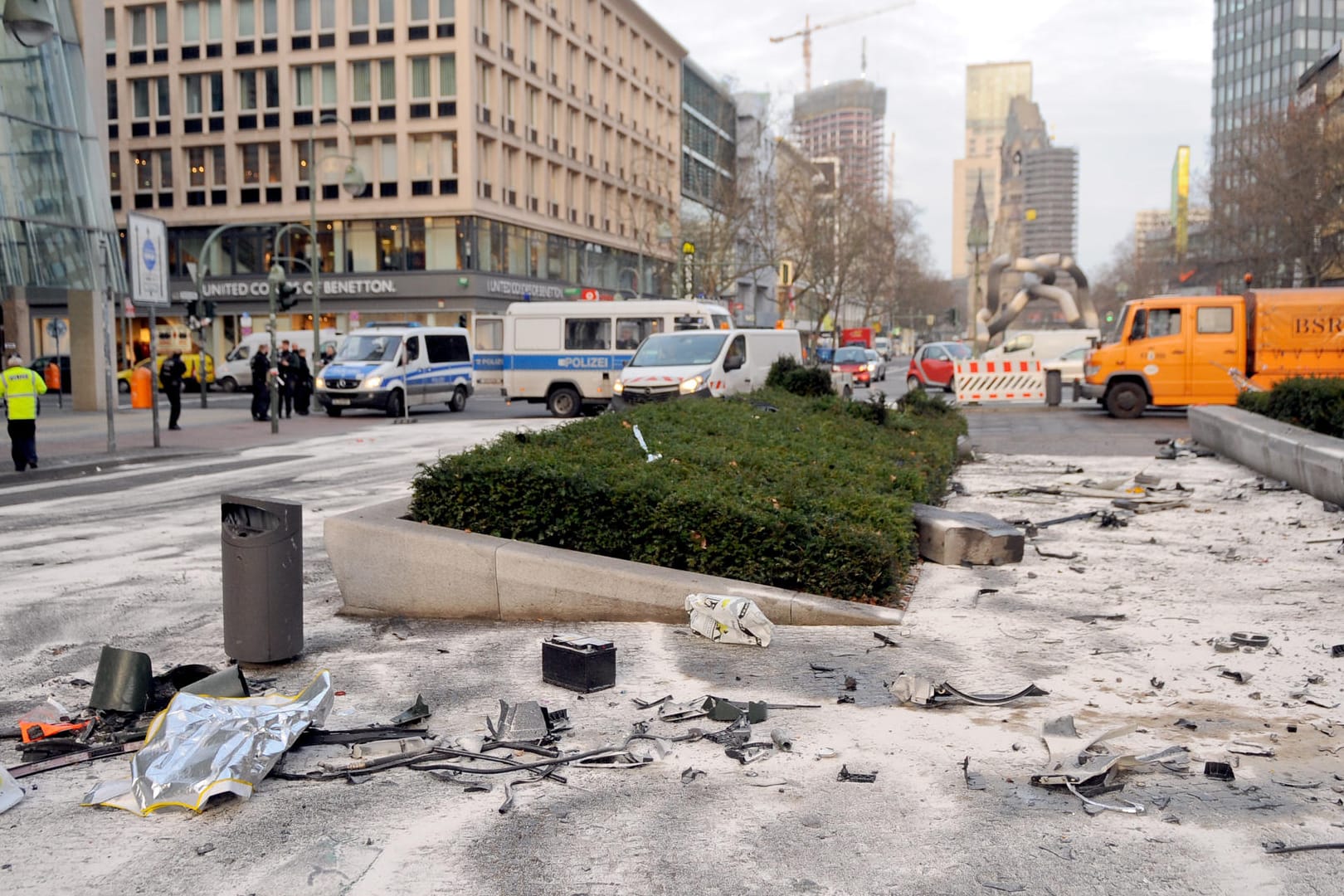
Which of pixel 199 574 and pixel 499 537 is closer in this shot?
pixel 499 537

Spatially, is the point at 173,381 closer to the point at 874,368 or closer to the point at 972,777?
the point at 972,777

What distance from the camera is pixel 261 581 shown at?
602 cm

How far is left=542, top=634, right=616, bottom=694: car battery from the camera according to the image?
18.1 ft

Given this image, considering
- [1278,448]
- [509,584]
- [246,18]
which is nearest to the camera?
[509,584]

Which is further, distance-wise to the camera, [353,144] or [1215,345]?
[353,144]

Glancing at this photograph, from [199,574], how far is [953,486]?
7.86 m

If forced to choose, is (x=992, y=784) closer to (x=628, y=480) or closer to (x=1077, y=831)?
(x=1077, y=831)

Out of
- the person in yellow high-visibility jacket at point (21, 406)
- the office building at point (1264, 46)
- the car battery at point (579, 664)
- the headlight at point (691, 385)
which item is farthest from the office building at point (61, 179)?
the office building at point (1264, 46)

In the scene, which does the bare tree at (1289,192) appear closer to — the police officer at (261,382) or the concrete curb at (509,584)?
the police officer at (261,382)

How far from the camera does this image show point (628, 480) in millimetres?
7594

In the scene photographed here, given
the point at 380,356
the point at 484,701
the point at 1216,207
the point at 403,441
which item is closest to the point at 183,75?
the point at 380,356

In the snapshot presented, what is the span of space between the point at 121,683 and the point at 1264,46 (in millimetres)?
138657

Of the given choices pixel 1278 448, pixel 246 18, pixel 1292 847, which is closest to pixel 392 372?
pixel 1278 448

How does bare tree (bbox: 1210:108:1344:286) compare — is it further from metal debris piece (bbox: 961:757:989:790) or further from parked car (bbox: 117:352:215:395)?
metal debris piece (bbox: 961:757:989:790)
